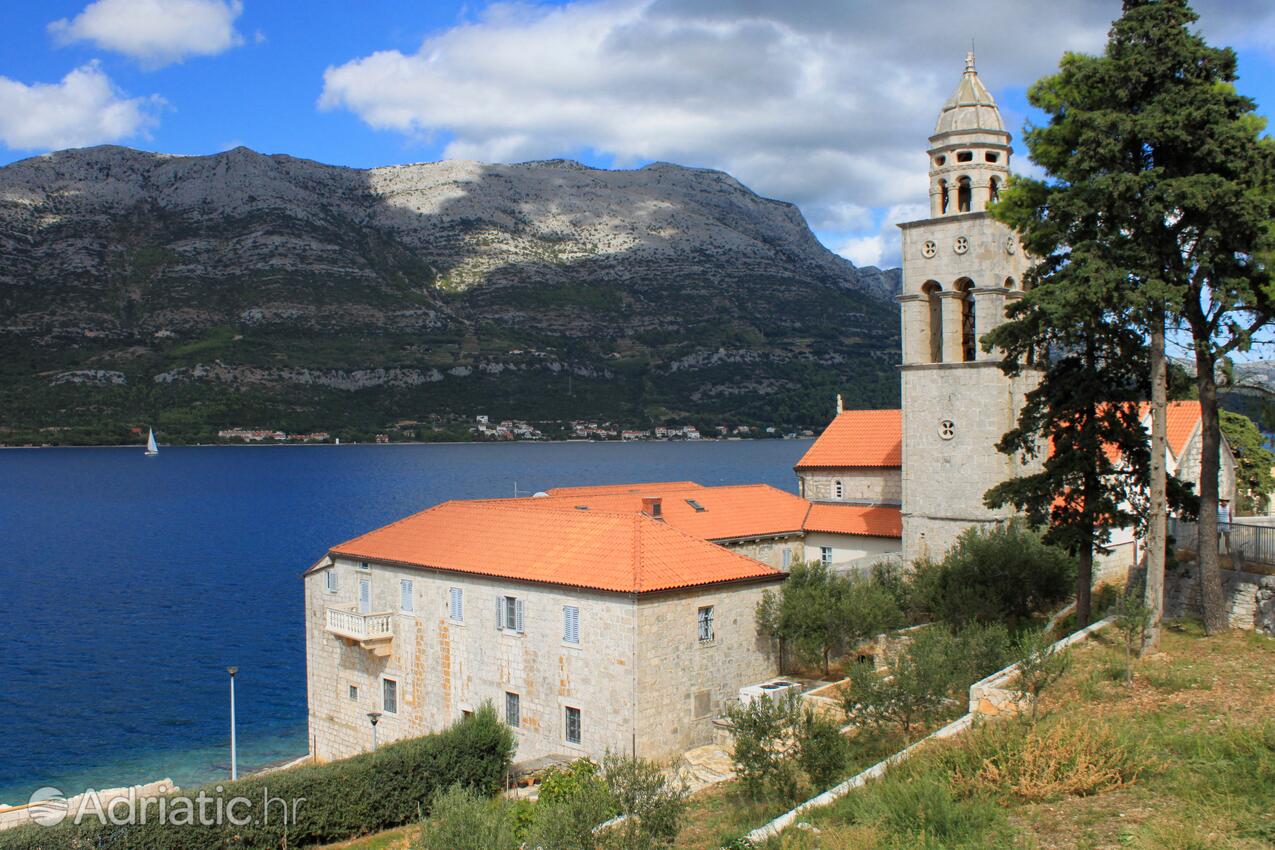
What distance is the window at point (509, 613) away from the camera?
3192cm

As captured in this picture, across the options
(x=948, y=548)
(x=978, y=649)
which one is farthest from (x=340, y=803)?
(x=948, y=548)

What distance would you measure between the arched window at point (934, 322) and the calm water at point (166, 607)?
29.6m

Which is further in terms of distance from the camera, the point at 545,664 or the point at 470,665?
the point at 470,665

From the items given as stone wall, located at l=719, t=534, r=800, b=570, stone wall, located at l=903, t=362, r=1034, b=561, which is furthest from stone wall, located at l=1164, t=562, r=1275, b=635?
stone wall, located at l=719, t=534, r=800, b=570

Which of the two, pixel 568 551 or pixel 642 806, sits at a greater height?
pixel 568 551

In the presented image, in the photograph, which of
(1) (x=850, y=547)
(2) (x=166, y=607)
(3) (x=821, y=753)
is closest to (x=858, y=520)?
(1) (x=850, y=547)

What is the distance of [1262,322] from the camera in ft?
73.5

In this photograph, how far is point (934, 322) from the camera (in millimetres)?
39188

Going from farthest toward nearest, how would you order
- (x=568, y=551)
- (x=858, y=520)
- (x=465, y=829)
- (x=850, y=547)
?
(x=858, y=520) → (x=850, y=547) → (x=568, y=551) → (x=465, y=829)

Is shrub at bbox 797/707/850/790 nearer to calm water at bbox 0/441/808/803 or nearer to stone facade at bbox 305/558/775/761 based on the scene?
stone facade at bbox 305/558/775/761

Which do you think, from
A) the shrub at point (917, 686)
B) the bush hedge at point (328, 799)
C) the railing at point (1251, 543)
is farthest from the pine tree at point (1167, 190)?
the bush hedge at point (328, 799)

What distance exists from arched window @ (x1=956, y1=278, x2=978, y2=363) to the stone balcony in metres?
22.4

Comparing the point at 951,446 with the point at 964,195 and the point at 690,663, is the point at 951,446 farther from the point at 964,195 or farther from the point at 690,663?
the point at 690,663

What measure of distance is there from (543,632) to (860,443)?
772 inches
